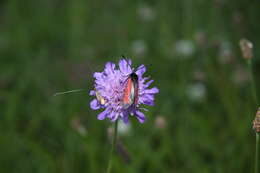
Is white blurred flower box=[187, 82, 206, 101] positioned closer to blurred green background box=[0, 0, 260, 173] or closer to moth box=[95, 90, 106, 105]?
blurred green background box=[0, 0, 260, 173]

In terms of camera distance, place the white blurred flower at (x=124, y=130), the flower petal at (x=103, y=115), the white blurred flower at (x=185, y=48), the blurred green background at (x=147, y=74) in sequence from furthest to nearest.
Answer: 1. the white blurred flower at (x=185, y=48)
2. the white blurred flower at (x=124, y=130)
3. the blurred green background at (x=147, y=74)
4. the flower petal at (x=103, y=115)

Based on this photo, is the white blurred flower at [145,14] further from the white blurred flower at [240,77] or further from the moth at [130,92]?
the moth at [130,92]

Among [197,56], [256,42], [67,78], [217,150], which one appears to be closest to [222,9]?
[256,42]

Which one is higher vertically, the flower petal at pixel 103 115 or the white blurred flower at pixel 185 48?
the white blurred flower at pixel 185 48

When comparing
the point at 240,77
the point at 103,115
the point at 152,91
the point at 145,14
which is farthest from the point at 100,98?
the point at 145,14

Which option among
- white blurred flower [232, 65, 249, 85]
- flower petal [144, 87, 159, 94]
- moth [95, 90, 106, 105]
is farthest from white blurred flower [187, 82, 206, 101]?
moth [95, 90, 106, 105]

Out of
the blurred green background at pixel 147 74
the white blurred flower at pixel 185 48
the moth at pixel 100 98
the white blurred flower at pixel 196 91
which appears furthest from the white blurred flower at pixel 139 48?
the moth at pixel 100 98

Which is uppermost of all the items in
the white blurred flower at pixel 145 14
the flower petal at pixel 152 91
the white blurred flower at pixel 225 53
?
the white blurred flower at pixel 145 14

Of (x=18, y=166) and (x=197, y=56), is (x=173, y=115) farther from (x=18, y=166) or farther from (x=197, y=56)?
(x=18, y=166)
